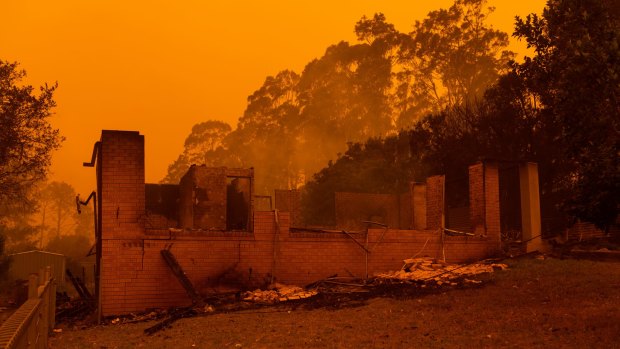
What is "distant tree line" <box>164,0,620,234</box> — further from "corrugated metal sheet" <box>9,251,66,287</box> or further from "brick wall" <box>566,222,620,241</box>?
"corrugated metal sheet" <box>9,251,66,287</box>

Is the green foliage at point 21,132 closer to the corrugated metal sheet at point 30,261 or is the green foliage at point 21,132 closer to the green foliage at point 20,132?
the green foliage at point 20,132

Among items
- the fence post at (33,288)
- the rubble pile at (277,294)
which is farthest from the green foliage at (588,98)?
the fence post at (33,288)

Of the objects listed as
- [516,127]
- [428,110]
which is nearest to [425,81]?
[428,110]

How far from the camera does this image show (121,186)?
13.0m

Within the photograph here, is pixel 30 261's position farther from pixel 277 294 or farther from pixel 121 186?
pixel 277 294

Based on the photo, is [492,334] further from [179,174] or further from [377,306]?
[179,174]

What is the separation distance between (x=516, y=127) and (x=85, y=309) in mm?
20828

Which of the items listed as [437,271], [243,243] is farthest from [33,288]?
[437,271]

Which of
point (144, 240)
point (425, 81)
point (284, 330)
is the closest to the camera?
point (284, 330)

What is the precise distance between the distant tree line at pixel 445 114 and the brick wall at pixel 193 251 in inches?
223

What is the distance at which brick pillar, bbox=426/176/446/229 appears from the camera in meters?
17.0

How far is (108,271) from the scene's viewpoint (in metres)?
12.5

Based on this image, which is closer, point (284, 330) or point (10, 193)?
point (284, 330)

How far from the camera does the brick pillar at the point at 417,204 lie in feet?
67.0
